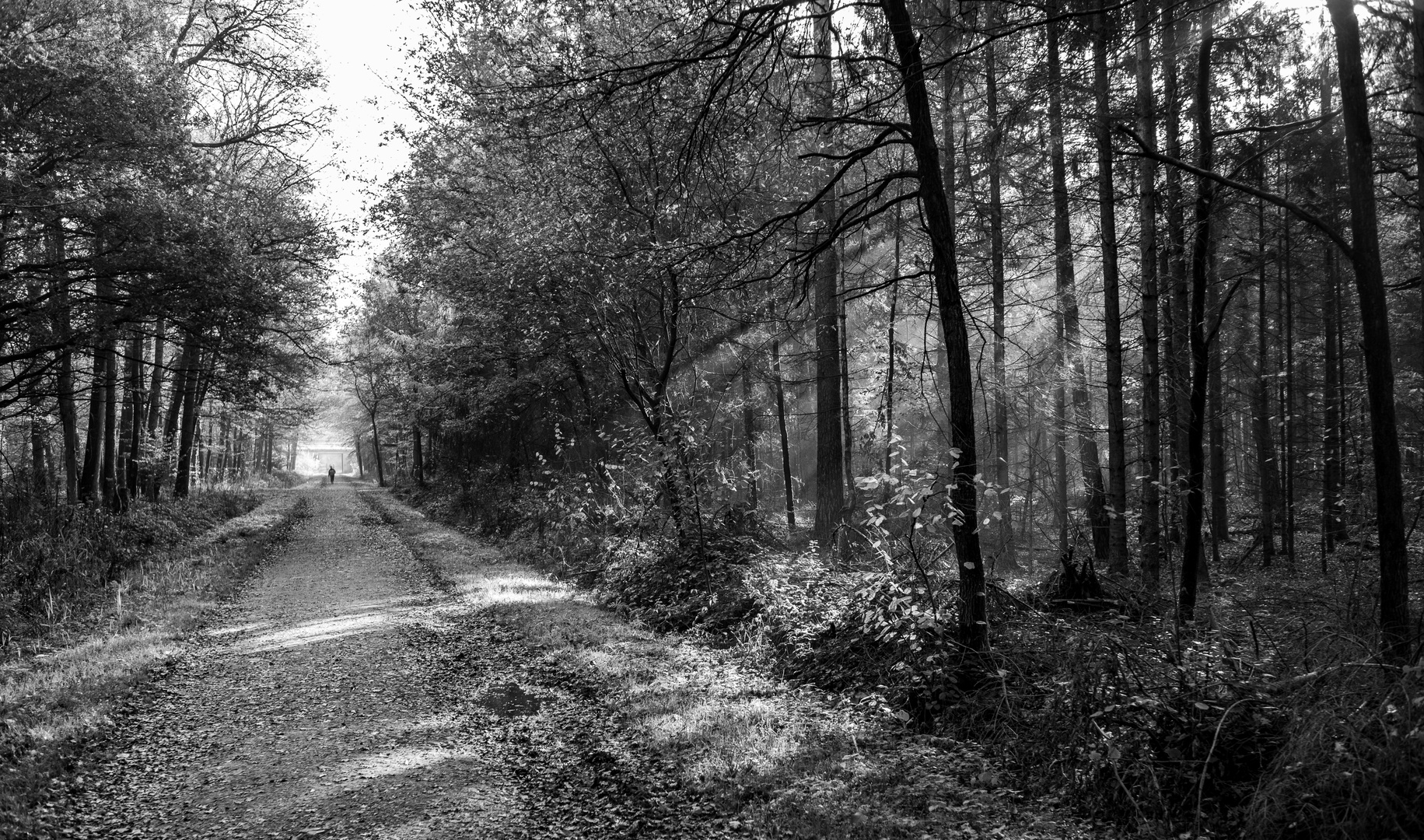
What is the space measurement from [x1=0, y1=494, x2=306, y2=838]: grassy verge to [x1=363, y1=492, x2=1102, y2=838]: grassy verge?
12.0 ft

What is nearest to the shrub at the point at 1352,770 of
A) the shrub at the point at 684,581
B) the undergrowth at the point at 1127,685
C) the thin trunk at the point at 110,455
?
the undergrowth at the point at 1127,685

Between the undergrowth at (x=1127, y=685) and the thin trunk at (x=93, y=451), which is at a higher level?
the thin trunk at (x=93, y=451)

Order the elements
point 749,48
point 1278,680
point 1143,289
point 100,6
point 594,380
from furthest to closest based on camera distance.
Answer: point 594,380 < point 100,6 < point 1143,289 < point 749,48 < point 1278,680

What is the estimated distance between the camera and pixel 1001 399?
1488 centimetres

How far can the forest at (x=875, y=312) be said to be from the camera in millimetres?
4996

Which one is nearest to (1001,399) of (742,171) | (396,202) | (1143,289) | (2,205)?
(1143,289)

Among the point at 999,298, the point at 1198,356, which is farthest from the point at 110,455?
the point at 1198,356

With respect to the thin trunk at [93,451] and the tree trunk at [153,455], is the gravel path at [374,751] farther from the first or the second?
the tree trunk at [153,455]

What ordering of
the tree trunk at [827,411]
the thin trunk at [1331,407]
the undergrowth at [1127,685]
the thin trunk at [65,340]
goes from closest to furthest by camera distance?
the undergrowth at [1127,685], the thin trunk at [65,340], the tree trunk at [827,411], the thin trunk at [1331,407]

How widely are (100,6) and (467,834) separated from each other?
14.3m

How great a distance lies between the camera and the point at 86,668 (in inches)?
283

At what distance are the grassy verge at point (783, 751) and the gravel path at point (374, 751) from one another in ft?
0.98

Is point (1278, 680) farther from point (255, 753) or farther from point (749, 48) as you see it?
point (255, 753)

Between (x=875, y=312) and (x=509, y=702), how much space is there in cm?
1307
